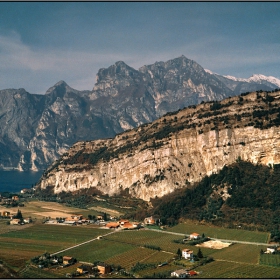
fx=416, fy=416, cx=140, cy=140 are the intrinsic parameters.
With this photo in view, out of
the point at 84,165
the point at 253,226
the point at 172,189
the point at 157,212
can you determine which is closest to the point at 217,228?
the point at 253,226

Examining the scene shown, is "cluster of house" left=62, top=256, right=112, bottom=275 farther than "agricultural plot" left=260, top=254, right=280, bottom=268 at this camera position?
No

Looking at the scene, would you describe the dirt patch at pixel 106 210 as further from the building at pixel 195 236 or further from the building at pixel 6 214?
the building at pixel 195 236

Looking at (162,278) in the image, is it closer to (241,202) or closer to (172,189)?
(241,202)

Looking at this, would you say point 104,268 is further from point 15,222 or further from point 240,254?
point 15,222

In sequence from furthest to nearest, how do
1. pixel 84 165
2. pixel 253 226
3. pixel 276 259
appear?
pixel 84 165, pixel 253 226, pixel 276 259

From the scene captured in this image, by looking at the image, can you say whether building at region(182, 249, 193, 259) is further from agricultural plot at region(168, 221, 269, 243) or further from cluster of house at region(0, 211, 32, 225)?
cluster of house at region(0, 211, 32, 225)

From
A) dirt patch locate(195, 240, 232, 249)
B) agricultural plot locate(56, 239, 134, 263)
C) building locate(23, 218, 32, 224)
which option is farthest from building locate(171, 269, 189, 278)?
building locate(23, 218, 32, 224)
